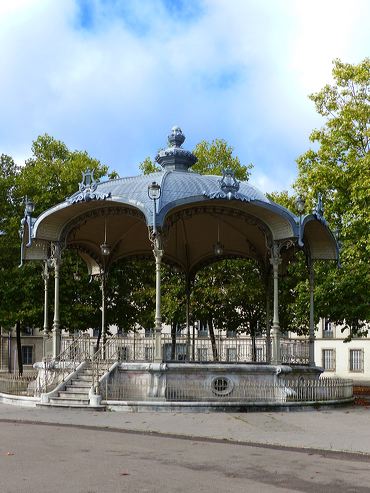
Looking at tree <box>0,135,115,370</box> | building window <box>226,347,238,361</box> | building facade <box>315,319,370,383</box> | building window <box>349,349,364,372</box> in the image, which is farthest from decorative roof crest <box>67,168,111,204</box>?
building window <box>349,349,364,372</box>

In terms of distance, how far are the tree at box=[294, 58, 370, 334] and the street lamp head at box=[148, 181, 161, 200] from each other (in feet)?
33.9

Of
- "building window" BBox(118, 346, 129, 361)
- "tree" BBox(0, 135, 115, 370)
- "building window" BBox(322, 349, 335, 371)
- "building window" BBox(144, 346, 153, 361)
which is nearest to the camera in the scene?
"building window" BBox(118, 346, 129, 361)

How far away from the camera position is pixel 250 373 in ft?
72.8

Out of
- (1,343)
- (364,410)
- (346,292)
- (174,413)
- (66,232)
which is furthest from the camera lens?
(1,343)

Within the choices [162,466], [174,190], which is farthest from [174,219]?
[162,466]

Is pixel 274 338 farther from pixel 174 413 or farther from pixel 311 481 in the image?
pixel 311 481

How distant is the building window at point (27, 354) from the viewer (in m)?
74.8

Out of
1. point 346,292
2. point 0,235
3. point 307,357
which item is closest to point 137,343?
point 307,357

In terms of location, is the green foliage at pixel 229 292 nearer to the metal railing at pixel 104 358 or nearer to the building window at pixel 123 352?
the metal railing at pixel 104 358

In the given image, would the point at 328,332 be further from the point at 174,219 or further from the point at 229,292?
the point at 174,219

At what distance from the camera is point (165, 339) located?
953 inches

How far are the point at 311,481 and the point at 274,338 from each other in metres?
13.1

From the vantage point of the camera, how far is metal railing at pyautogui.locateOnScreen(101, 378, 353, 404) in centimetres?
2139

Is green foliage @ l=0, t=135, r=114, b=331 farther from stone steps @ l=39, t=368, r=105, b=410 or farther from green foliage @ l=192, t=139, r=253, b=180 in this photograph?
stone steps @ l=39, t=368, r=105, b=410
